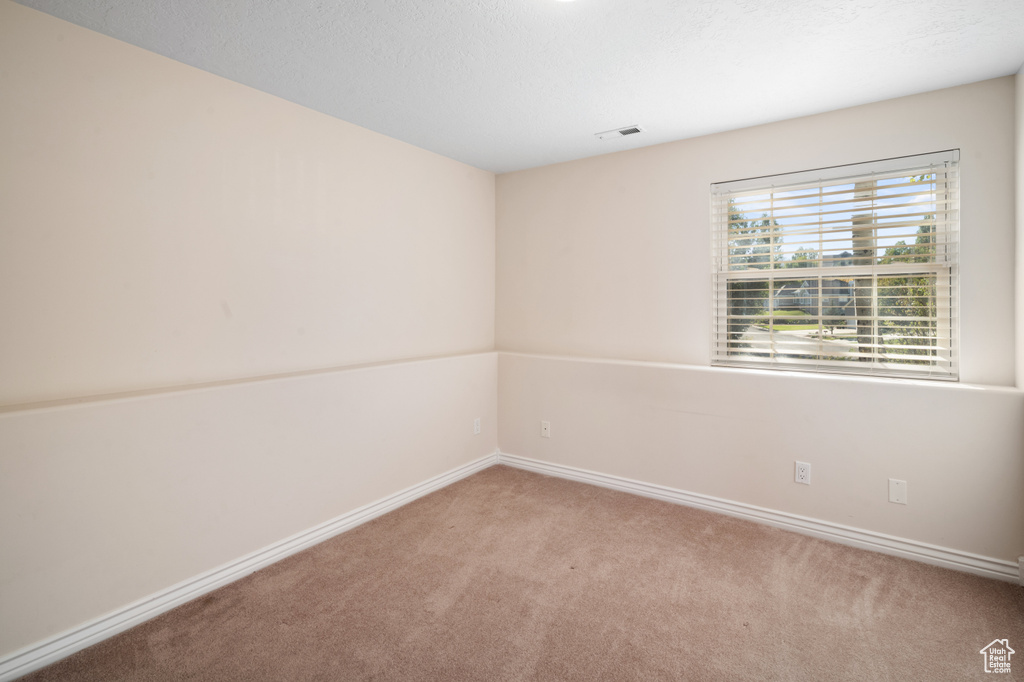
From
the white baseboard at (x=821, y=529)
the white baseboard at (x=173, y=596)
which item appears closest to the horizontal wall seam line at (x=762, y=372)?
the white baseboard at (x=821, y=529)

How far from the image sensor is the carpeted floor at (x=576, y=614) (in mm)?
1774

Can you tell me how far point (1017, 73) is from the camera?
2316 millimetres

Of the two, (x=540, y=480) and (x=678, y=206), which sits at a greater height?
(x=678, y=206)

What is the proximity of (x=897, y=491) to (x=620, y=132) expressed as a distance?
2.56 metres

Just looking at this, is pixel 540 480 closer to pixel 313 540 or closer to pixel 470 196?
pixel 313 540

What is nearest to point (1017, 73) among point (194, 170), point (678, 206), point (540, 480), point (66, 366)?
point (678, 206)

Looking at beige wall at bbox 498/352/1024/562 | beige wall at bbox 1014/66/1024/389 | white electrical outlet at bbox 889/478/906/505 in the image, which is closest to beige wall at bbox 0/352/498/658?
beige wall at bbox 498/352/1024/562

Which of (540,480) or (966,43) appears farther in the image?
(540,480)

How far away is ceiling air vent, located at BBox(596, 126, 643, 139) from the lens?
10.0 feet

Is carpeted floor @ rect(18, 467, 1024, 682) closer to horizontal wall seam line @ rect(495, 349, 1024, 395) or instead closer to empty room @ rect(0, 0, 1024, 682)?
empty room @ rect(0, 0, 1024, 682)

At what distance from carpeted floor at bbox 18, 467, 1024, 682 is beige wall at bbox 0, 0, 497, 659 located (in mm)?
339

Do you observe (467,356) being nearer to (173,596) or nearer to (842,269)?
(173,596)

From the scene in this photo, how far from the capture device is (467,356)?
12.3 ft

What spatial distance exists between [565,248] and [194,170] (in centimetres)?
245
